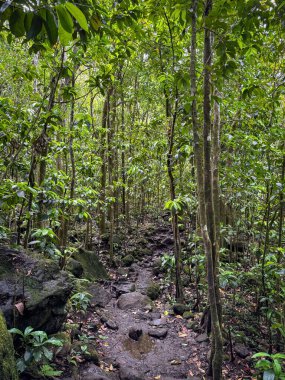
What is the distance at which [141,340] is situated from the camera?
19.2 feet

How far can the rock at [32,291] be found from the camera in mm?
3721

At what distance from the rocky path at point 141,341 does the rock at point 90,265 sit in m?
0.49

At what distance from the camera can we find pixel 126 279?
9391 mm

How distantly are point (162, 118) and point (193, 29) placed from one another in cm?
352

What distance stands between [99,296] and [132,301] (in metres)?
0.84

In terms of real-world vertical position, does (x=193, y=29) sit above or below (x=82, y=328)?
above

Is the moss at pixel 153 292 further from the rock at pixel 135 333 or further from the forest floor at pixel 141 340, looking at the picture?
the rock at pixel 135 333

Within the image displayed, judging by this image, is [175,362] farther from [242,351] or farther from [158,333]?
[242,351]

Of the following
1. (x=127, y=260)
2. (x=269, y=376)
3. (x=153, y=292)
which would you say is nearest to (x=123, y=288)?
(x=153, y=292)

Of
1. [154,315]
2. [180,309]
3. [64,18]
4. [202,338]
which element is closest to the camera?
[64,18]

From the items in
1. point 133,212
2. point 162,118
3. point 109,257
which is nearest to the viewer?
point 162,118

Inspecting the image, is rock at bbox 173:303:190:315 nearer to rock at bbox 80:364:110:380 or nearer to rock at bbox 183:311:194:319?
rock at bbox 183:311:194:319

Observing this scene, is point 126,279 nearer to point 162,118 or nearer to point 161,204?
point 162,118

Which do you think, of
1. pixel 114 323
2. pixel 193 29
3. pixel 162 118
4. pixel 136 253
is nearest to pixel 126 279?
pixel 136 253
